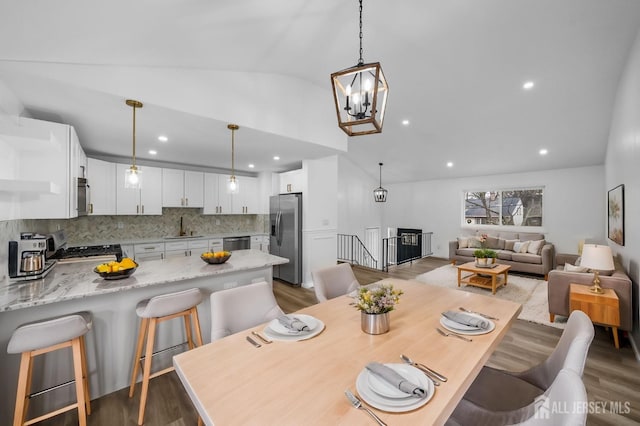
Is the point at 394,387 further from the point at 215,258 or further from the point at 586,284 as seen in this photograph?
the point at 586,284

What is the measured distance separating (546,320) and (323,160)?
13.1 ft

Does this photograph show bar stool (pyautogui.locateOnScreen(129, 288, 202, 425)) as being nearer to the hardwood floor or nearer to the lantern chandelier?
the hardwood floor

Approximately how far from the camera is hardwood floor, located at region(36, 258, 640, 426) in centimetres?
184

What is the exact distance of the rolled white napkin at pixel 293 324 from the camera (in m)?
1.40

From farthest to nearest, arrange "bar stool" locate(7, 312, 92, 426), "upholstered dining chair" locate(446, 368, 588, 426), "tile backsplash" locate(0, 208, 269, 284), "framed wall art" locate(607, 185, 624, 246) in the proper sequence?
1. "tile backsplash" locate(0, 208, 269, 284)
2. "framed wall art" locate(607, 185, 624, 246)
3. "bar stool" locate(7, 312, 92, 426)
4. "upholstered dining chair" locate(446, 368, 588, 426)

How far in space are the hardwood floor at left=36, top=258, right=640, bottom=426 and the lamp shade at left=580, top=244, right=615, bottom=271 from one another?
88 cm

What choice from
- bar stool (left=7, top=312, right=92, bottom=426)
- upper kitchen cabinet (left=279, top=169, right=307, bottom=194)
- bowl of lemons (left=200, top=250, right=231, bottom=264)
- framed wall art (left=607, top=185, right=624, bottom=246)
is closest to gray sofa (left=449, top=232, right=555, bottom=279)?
framed wall art (left=607, top=185, right=624, bottom=246)

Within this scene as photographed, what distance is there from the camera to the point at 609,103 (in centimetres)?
393

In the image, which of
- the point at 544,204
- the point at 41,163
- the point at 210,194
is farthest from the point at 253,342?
the point at 544,204

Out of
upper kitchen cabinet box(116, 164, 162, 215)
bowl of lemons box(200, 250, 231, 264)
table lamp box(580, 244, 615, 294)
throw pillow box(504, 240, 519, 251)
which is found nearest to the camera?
bowl of lemons box(200, 250, 231, 264)

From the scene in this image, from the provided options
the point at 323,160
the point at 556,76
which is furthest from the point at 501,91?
the point at 323,160

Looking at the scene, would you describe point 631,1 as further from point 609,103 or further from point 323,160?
point 323,160

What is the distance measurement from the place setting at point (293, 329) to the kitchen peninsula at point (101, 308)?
117cm

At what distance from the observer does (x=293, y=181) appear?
16.5 feet
